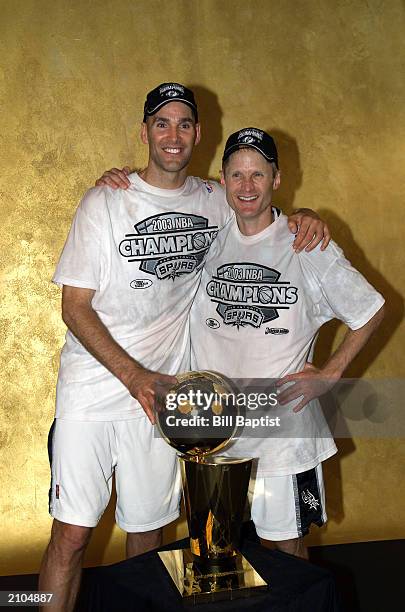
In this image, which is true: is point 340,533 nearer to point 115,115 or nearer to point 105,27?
point 115,115

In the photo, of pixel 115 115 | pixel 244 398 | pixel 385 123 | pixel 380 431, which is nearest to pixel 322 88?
pixel 385 123

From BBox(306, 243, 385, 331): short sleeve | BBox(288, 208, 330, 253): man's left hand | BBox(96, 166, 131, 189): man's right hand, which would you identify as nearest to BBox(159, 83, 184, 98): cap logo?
BBox(96, 166, 131, 189): man's right hand

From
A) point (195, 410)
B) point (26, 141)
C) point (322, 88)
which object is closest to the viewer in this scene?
point (195, 410)

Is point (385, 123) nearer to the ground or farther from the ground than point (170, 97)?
farther from the ground

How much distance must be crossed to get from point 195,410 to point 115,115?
74.1 inches

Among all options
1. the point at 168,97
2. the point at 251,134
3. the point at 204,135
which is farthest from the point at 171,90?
the point at 204,135

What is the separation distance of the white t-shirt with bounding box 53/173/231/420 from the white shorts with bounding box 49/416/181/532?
5 centimetres

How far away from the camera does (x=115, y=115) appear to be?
3.08 metres

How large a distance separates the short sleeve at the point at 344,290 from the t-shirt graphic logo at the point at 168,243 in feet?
1.08

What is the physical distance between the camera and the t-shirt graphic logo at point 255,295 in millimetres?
2049

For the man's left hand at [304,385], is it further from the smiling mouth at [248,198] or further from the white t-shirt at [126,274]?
the smiling mouth at [248,198]

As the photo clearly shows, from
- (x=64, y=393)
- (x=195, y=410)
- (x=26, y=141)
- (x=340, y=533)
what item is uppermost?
(x=26, y=141)

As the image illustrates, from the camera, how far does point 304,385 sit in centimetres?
204

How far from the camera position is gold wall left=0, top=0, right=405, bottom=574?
3031 millimetres
